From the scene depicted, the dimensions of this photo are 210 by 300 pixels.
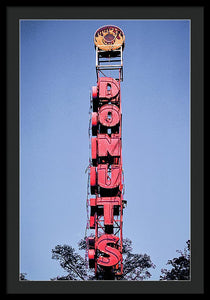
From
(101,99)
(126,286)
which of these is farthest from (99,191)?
(126,286)

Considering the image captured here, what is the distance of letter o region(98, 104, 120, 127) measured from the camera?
63.5 ft

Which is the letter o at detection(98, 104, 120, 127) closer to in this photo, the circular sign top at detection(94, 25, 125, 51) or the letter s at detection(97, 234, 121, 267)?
the circular sign top at detection(94, 25, 125, 51)

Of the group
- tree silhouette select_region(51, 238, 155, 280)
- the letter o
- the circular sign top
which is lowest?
tree silhouette select_region(51, 238, 155, 280)

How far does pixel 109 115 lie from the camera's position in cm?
1955

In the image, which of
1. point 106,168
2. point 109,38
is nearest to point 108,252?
point 106,168

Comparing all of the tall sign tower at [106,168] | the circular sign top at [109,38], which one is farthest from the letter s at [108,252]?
the circular sign top at [109,38]

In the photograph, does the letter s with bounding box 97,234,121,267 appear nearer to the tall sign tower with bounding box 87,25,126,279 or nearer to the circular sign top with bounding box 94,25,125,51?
the tall sign tower with bounding box 87,25,126,279

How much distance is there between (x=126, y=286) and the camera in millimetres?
11602

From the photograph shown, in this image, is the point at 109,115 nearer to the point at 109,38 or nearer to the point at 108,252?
the point at 109,38

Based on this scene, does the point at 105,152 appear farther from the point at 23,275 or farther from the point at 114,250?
the point at 23,275

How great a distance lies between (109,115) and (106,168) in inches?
92.4

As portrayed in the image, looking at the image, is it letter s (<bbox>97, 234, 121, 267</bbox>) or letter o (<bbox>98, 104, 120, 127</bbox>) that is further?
letter o (<bbox>98, 104, 120, 127</bbox>)

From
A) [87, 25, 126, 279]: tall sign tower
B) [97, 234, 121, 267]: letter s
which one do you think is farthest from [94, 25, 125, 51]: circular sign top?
[97, 234, 121, 267]: letter s

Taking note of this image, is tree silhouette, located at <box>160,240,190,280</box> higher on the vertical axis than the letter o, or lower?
lower
